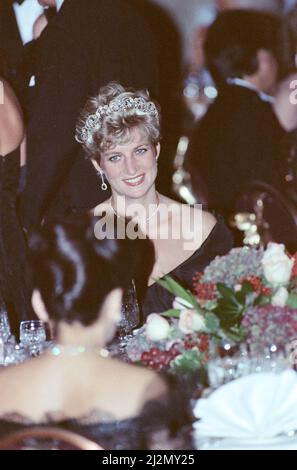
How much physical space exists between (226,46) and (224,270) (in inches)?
96.6

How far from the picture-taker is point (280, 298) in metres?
2.02

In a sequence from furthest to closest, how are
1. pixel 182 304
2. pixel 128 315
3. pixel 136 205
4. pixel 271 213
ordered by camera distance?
pixel 271 213
pixel 136 205
pixel 128 315
pixel 182 304

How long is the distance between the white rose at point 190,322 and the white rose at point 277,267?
7.5 inches

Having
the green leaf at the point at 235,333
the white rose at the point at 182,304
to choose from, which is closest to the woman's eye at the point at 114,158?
the white rose at the point at 182,304

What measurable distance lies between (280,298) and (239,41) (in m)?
2.52

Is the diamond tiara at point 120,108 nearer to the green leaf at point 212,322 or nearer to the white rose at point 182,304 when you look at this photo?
the white rose at point 182,304

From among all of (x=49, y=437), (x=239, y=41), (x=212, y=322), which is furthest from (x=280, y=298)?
(x=239, y=41)

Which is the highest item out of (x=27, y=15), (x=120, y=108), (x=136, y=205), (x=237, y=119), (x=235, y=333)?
(x=27, y=15)

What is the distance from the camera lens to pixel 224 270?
2.13 metres

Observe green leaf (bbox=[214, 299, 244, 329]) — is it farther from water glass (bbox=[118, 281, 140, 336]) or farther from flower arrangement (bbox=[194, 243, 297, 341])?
water glass (bbox=[118, 281, 140, 336])

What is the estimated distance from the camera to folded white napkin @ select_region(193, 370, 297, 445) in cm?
178

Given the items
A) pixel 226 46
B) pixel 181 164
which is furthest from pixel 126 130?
pixel 226 46

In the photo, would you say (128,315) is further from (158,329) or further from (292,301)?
(292,301)

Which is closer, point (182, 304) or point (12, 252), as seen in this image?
point (182, 304)
